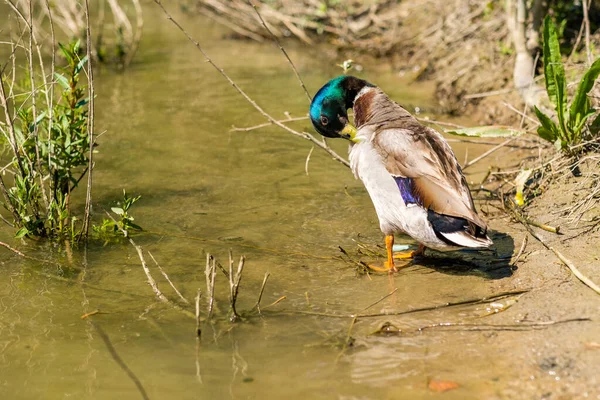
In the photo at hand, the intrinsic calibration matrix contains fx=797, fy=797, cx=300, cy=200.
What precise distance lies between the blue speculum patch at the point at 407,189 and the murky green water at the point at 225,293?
44 centimetres

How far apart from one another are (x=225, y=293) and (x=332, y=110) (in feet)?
4.94

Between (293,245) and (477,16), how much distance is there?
4.79 meters

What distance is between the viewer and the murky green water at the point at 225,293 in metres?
3.15

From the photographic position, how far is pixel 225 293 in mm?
4000

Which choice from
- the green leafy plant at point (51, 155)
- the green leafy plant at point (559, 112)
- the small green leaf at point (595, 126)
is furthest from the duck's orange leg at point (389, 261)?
the green leafy plant at point (51, 155)

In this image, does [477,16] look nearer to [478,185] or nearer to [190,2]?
[478,185]

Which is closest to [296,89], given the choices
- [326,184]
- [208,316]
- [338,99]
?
[326,184]

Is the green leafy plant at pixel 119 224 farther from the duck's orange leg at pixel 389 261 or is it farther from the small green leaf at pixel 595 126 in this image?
the small green leaf at pixel 595 126

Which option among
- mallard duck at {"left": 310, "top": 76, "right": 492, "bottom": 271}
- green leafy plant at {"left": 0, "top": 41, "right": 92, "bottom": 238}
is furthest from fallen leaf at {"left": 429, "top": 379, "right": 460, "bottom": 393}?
green leafy plant at {"left": 0, "top": 41, "right": 92, "bottom": 238}

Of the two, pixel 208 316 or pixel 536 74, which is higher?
pixel 536 74

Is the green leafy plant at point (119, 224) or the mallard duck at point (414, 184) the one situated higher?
the mallard duck at point (414, 184)

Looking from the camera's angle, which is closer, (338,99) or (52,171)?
(52,171)

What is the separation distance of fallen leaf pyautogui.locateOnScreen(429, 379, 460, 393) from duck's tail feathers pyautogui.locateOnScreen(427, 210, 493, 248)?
0.96 meters

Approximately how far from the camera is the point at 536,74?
694cm
